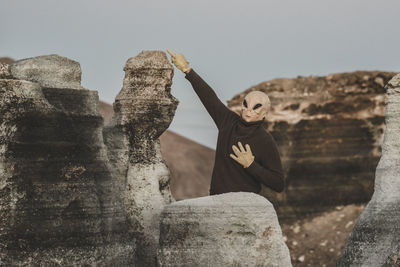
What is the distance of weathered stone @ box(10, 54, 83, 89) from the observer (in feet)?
23.1

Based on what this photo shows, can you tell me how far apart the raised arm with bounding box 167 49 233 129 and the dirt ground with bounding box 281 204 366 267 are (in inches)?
343

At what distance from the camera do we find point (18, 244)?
21.1 ft

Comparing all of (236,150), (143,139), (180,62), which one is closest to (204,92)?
(180,62)

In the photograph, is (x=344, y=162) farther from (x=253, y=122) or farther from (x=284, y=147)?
(x=253, y=122)

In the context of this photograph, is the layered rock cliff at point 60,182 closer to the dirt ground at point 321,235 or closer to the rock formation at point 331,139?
the dirt ground at point 321,235

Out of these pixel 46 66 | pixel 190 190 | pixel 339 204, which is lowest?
pixel 190 190

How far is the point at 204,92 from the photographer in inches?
292

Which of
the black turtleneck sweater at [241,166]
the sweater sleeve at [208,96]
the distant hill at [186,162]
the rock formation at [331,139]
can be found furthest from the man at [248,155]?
the distant hill at [186,162]

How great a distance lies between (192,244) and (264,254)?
2.04 feet

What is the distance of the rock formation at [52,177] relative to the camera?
647 centimetres

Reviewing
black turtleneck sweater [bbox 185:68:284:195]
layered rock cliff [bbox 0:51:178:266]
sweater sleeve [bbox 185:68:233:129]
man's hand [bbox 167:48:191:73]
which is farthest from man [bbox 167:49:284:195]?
layered rock cliff [bbox 0:51:178:266]

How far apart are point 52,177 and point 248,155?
5.64ft

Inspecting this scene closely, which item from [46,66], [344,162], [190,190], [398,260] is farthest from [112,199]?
[190,190]

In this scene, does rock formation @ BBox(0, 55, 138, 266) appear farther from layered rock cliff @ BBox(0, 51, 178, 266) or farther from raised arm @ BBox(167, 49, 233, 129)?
raised arm @ BBox(167, 49, 233, 129)
